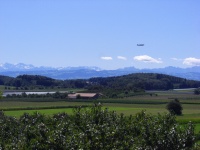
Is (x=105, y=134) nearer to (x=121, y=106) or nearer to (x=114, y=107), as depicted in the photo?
(x=114, y=107)

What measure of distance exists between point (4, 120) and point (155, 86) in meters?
157

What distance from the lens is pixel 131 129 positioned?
1182 inches

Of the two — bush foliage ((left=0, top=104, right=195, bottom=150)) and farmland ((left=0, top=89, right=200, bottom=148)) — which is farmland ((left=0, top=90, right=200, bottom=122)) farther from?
bush foliage ((left=0, top=104, right=195, bottom=150))

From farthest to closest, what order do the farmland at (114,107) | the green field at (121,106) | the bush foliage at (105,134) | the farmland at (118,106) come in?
the farmland at (118,106) < the green field at (121,106) < the farmland at (114,107) < the bush foliage at (105,134)

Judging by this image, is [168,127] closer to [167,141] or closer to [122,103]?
[167,141]

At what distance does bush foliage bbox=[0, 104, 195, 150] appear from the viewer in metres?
23.0

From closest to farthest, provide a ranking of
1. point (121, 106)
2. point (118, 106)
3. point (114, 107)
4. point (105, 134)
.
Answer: point (105, 134) < point (114, 107) < point (118, 106) < point (121, 106)

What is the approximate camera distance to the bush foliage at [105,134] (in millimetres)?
23031

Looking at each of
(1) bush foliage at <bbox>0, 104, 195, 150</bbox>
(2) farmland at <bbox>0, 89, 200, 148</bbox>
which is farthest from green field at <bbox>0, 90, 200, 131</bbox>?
(1) bush foliage at <bbox>0, 104, 195, 150</bbox>

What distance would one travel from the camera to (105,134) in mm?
24219

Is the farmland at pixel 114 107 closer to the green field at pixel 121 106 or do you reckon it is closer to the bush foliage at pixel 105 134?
the green field at pixel 121 106

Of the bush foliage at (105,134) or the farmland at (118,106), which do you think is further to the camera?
the farmland at (118,106)

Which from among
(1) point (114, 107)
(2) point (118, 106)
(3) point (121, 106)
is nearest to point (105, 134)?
(1) point (114, 107)

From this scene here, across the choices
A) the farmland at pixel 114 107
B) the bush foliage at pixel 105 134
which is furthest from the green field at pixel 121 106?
the bush foliage at pixel 105 134
